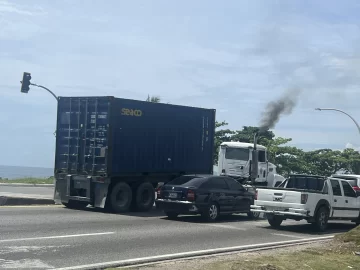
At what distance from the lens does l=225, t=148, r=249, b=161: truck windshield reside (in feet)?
88.3

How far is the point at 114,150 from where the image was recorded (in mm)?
19797

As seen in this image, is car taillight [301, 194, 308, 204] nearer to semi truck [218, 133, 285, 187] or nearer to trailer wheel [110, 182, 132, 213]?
trailer wheel [110, 182, 132, 213]

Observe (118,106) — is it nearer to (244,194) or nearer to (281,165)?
(244,194)

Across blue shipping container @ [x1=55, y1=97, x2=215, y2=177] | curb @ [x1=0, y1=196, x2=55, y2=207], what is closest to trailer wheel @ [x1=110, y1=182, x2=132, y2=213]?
blue shipping container @ [x1=55, y1=97, x2=215, y2=177]

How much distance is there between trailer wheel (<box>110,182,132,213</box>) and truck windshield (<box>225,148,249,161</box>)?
25.9ft

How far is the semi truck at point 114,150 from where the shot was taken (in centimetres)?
1970

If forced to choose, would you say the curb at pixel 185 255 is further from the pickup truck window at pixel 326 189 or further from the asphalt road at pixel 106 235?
the pickup truck window at pixel 326 189

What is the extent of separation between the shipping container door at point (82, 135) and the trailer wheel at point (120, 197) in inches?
33.3

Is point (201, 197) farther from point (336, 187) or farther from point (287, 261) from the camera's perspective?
point (287, 261)

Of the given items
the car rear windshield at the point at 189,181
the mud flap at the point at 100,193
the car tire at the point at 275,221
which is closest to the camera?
the car tire at the point at 275,221

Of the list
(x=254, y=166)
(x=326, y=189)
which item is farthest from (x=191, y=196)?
(x=254, y=166)

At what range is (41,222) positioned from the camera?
50.5 feet

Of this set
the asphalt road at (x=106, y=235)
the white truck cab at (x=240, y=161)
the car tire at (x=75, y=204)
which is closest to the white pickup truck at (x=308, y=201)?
the asphalt road at (x=106, y=235)

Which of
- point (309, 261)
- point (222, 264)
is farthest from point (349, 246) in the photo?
point (222, 264)
